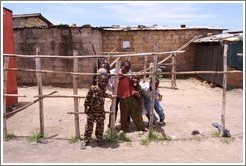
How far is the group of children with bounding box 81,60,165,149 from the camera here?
5.74 metres

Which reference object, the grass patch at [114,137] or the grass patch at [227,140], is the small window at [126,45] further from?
the grass patch at [227,140]

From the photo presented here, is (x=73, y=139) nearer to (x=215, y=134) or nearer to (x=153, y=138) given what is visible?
(x=153, y=138)

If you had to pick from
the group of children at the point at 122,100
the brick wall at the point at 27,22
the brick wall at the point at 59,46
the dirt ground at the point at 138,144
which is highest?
the brick wall at the point at 27,22

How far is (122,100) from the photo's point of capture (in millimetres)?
6441

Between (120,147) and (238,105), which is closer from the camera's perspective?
(120,147)

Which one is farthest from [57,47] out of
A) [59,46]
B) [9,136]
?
[9,136]

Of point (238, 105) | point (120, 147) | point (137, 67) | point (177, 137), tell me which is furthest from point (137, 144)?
point (137, 67)

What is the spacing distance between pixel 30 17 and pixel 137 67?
6435mm

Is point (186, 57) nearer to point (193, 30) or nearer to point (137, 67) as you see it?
point (193, 30)

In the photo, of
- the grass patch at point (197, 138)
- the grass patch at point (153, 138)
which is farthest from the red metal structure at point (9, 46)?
the grass patch at point (197, 138)

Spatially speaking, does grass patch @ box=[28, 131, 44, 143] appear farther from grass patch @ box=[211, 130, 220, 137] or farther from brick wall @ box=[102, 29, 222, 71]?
brick wall @ box=[102, 29, 222, 71]

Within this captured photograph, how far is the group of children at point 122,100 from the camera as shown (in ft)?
18.8

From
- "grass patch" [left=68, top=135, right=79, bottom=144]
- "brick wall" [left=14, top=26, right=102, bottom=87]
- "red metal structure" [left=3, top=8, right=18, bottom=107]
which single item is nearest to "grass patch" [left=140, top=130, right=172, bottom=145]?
"grass patch" [left=68, top=135, right=79, bottom=144]

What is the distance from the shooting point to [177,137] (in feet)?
20.6
